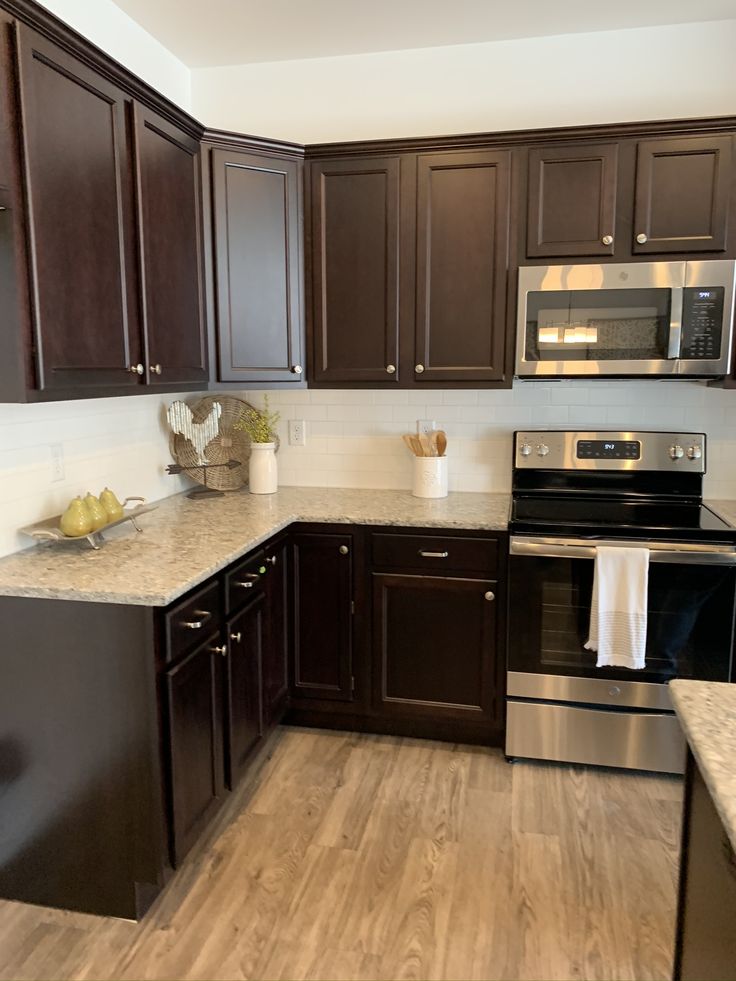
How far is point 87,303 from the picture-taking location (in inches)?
80.3

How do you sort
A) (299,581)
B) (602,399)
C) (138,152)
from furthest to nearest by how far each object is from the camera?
(602,399), (299,581), (138,152)

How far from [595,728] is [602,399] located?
51.8 inches

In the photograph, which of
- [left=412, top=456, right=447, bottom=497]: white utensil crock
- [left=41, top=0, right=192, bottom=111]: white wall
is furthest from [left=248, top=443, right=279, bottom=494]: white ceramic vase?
[left=41, top=0, right=192, bottom=111]: white wall

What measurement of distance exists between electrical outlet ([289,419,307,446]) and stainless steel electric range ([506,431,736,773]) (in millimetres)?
1076

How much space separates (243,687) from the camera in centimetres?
242

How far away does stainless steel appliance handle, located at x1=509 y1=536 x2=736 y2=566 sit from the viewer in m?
2.50

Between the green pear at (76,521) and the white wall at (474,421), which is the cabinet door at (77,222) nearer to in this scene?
the green pear at (76,521)

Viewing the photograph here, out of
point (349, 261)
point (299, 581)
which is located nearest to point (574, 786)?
point (299, 581)

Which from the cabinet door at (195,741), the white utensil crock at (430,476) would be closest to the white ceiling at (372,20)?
the white utensil crock at (430,476)

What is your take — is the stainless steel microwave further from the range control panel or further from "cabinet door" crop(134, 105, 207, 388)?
"cabinet door" crop(134, 105, 207, 388)

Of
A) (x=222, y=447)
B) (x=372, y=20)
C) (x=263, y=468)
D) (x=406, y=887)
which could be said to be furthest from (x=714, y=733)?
(x=372, y=20)

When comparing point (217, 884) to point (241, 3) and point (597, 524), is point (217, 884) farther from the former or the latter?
point (241, 3)

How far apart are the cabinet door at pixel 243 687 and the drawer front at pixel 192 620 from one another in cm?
14

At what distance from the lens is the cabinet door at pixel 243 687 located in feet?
7.55
